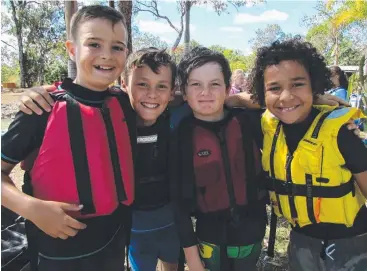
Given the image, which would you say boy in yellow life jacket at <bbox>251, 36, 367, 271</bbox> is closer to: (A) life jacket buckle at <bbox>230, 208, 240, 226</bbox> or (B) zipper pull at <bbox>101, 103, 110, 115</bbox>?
(A) life jacket buckle at <bbox>230, 208, 240, 226</bbox>

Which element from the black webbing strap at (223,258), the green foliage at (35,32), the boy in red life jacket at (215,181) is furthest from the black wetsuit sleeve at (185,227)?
the green foliage at (35,32)

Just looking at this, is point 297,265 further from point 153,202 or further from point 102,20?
point 102,20

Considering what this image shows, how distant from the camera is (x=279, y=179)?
2027mm

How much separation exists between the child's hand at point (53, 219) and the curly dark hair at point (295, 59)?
1392 mm

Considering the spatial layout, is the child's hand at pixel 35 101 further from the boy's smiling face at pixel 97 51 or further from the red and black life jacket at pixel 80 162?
the boy's smiling face at pixel 97 51

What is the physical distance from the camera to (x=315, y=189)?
6.25ft

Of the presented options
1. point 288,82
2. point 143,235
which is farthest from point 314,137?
point 143,235

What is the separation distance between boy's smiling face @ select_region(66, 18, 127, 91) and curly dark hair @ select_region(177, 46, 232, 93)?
42cm

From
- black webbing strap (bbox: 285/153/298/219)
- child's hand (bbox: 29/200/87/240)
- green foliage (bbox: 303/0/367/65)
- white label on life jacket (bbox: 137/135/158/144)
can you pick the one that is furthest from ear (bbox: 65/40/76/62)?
green foliage (bbox: 303/0/367/65)

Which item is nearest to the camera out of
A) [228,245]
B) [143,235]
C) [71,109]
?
[71,109]

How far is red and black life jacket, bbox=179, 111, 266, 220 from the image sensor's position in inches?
77.4

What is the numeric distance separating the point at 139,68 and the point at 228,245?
1213mm

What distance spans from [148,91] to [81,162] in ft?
2.20

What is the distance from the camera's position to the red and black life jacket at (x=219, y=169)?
197 centimetres
